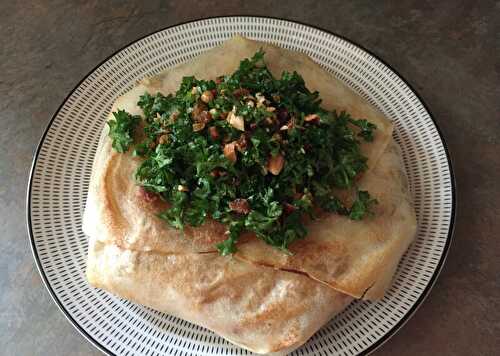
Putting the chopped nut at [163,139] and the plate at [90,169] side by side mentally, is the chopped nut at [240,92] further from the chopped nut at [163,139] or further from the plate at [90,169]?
the plate at [90,169]

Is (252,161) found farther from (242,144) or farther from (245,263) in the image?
(245,263)

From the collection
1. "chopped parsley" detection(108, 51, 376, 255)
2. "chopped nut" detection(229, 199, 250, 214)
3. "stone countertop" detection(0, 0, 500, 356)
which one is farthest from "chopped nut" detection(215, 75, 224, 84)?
"stone countertop" detection(0, 0, 500, 356)

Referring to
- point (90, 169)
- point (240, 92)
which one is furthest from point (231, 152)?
point (90, 169)

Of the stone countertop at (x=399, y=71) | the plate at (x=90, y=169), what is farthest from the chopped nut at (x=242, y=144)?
the stone countertop at (x=399, y=71)

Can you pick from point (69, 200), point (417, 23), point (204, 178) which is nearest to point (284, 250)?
point (204, 178)

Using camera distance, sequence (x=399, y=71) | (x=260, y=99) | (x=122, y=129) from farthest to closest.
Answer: (x=399, y=71), (x=122, y=129), (x=260, y=99)

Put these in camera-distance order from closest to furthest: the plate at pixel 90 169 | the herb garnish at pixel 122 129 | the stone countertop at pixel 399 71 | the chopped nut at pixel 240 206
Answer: the chopped nut at pixel 240 206 < the plate at pixel 90 169 < the herb garnish at pixel 122 129 < the stone countertop at pixel 399 71
